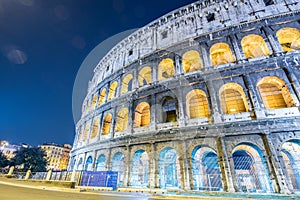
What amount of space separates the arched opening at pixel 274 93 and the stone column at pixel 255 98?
676 mm

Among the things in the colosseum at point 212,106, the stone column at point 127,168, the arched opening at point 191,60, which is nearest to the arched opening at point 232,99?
the colosseum at point 212,106

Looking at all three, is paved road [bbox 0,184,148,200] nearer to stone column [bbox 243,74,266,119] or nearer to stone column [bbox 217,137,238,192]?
stone column [bbox 217,137,238,192]

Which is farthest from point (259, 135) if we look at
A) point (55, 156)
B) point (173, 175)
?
point (55, 156)

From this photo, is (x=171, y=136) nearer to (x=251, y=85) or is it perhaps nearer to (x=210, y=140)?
(x=210, y=140)

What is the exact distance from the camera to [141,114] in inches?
579

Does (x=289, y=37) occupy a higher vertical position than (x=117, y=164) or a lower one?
higher

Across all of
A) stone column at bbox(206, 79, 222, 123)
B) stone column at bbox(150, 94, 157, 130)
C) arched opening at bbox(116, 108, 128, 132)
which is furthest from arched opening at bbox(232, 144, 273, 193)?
arched opening at bbox(116, 108, 128, 132)

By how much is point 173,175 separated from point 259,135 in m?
7.09

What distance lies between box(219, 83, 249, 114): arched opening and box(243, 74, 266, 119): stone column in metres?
0.75

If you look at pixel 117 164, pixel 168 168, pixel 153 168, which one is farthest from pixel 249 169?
pixel 117 164

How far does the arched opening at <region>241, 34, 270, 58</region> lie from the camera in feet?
39.3

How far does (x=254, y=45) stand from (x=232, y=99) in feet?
17.2

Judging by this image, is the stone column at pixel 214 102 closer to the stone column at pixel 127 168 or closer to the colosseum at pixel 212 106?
the colosseum at pixel 212 106

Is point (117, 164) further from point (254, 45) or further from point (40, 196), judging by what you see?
point (254, 45)
